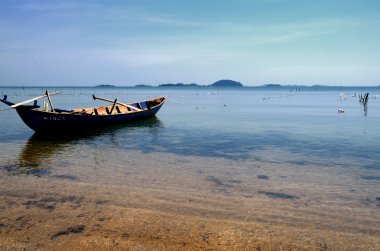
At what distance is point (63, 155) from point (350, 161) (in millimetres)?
13124

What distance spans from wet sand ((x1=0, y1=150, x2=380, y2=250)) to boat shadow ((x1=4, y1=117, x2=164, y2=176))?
649 mm

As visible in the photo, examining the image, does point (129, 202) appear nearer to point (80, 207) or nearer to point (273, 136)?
point (80, 207)

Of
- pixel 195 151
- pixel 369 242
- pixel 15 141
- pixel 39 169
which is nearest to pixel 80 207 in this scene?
pixel 39 169

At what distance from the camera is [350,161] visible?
13758mm

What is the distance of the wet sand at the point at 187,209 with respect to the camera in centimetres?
627

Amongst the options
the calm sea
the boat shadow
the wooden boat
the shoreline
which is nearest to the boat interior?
the wooden boat

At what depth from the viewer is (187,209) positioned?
7969 millimetres

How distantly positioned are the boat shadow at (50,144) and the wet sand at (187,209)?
25.5 inches

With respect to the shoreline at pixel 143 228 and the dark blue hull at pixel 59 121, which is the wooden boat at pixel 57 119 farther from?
the shoreline at pixel 143 228

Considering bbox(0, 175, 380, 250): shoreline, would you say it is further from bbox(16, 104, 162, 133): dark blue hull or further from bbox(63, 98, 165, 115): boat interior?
bbox(63, 98, 165, 115): boat interior

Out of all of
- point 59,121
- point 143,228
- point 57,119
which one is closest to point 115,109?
point 59,121

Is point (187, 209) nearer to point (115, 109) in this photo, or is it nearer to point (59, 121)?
point (59, 121)

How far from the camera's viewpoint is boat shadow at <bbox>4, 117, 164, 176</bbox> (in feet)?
40.4

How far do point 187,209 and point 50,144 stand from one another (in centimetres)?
1254
